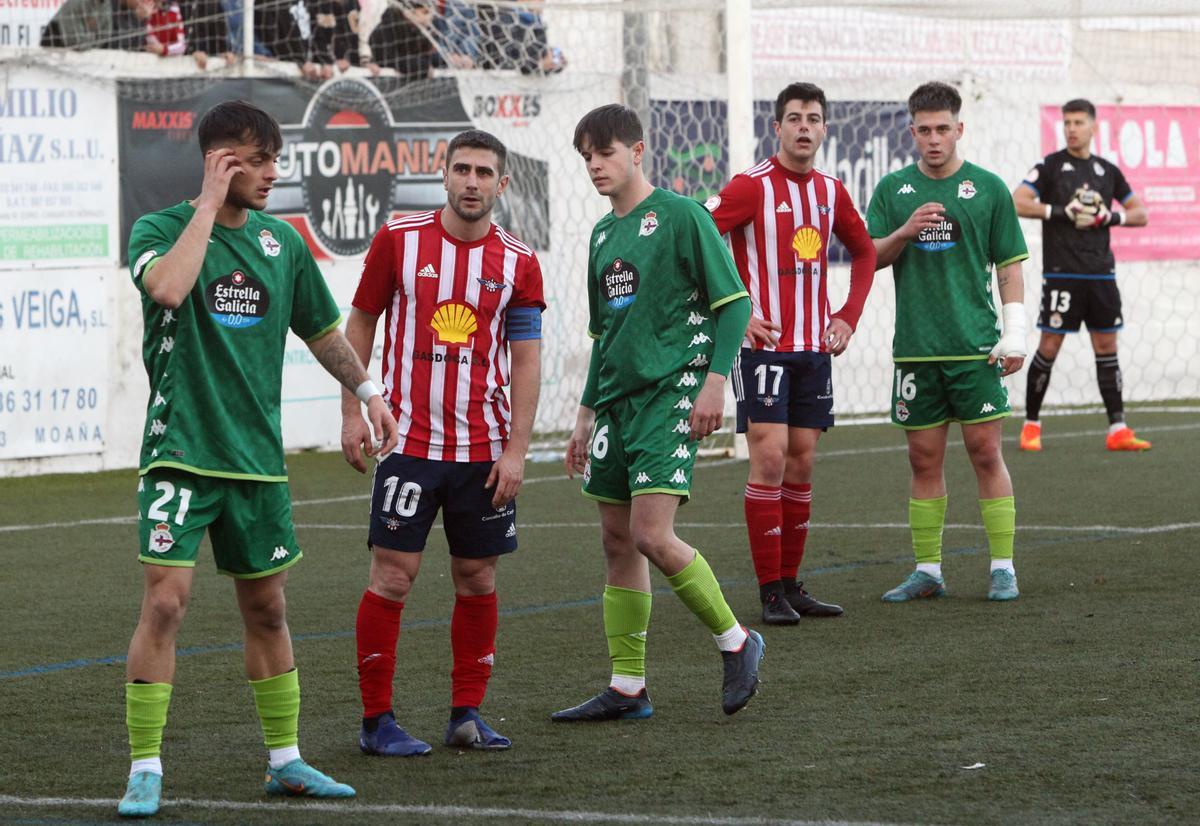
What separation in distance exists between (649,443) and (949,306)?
7.92ft

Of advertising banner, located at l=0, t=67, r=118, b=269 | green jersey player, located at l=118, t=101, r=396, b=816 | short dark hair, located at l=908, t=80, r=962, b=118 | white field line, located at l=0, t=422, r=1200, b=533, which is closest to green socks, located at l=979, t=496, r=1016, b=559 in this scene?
short dark hair, located at l=908, t=80, r=962, b=118

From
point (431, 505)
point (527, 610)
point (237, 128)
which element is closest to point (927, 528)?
point (527, 610)

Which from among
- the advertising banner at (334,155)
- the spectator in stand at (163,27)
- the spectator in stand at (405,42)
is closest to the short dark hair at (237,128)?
the advertising banner at (334,155)

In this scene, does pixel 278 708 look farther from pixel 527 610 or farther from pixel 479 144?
pixel 527 610

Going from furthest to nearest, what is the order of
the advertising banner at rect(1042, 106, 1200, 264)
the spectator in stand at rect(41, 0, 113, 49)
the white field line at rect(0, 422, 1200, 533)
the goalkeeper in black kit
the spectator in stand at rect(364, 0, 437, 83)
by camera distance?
the advertising banner at rect(1042, 106, 1200, 264)
the spectator in stand at rect(364, 0, 437, 83)
the spectator in stand at rect(41, 0, 113, 49)
the goalkeeper in black kit
the white field line at rect(0, 422, 1200, 533)

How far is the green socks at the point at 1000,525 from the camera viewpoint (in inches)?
297

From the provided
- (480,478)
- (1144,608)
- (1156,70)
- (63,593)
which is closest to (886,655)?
(1144,608)

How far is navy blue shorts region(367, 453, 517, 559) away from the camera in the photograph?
5273 millimetres

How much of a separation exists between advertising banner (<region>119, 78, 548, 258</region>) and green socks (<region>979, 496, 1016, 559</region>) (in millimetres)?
7261

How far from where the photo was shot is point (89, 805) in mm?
4527

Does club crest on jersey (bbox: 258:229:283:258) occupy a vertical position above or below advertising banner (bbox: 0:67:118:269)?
below

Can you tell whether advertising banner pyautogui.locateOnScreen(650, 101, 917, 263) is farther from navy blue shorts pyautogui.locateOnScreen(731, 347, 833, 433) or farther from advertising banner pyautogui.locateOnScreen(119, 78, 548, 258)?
navy blue shorts pyautogui.locateOnScreen(731, 347, 833, 433)

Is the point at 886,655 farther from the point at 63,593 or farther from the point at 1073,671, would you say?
the point at 63,593

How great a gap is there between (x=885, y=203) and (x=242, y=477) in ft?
12.7
